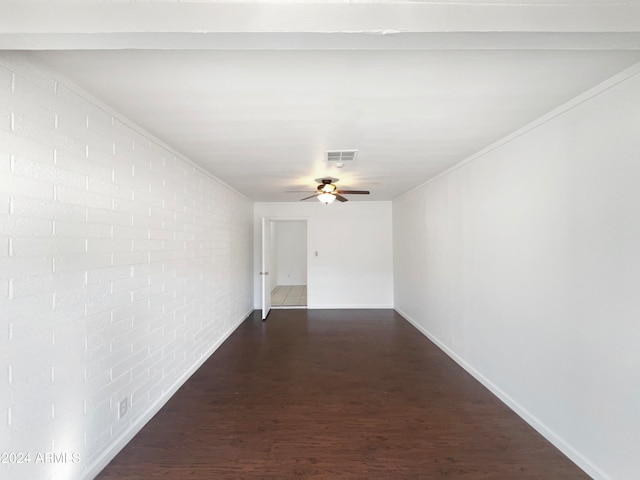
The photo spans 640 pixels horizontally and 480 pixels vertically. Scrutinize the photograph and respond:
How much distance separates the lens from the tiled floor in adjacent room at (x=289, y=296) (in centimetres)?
661

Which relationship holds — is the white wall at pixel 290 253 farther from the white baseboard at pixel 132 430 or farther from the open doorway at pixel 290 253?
the white baseboard at pixel 132 430

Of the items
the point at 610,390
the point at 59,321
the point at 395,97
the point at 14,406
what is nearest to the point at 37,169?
the point at 59,321

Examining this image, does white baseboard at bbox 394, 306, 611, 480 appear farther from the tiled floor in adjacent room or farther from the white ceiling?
the tiled floor in adjacent room

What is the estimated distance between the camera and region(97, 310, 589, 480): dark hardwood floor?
178 centimetres

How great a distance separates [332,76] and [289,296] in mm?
6620

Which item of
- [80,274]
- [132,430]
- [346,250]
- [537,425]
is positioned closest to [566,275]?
[537,425]

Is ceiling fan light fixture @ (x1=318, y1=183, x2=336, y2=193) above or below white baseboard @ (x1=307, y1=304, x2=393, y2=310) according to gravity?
above

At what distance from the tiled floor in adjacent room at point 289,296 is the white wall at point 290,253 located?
33cm

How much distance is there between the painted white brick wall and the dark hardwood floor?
1.11 feet

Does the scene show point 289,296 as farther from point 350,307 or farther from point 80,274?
point 80,274

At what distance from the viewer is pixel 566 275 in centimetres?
186

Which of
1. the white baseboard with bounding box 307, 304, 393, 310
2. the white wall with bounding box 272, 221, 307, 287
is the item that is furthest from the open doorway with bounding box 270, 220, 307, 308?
the white baseboard with bounding box 307, 304, 393, 310

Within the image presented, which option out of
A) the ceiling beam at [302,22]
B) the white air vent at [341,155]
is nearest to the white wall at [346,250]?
the white air vent at [341,155]

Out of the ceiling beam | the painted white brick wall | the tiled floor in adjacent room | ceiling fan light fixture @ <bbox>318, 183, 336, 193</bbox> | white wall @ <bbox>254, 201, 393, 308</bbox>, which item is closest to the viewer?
the ceiling beam
